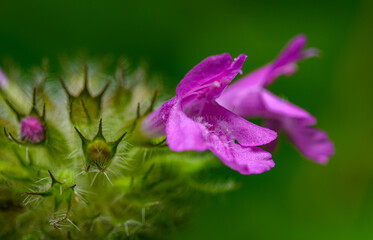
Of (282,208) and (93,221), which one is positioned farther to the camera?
(282,208)

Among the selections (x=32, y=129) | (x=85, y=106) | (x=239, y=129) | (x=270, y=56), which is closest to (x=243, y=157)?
(x=239, y=129)

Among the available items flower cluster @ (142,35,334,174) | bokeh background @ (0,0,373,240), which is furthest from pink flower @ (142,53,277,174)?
bokeh background @ (0,0,373,240)

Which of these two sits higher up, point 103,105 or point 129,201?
point 103,105

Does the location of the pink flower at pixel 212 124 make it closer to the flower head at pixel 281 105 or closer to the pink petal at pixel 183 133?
the pink petal at pixel 183 133

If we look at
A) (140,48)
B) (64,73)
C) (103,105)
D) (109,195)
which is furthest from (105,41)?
(109,195)

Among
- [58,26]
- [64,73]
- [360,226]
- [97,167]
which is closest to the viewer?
[97,167]

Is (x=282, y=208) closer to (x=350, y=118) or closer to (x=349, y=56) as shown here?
(x=350, y=118)

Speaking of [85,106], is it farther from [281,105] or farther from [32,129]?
[281,105]
